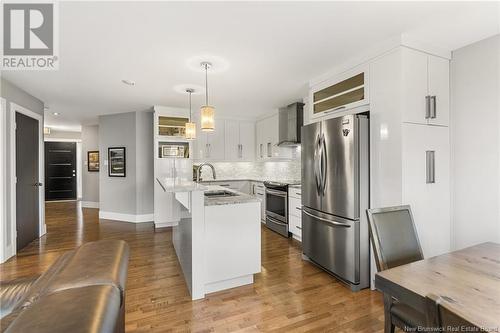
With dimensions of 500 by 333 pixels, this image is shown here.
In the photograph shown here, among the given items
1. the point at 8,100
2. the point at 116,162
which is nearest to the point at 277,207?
the point at 116,162

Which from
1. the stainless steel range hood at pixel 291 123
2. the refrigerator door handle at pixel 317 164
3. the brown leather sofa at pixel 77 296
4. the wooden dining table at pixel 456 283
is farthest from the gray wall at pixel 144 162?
the wooden dining table at pixel 456 283

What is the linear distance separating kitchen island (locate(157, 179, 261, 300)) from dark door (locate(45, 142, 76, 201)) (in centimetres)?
822

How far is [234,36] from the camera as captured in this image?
7.30 ft

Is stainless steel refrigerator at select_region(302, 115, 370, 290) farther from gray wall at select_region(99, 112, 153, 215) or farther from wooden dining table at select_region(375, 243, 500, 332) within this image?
gray wall at select_region(99, 112, 153, 215)

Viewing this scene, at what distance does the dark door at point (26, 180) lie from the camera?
374 centimetres

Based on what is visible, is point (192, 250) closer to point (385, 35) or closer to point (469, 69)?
point (385, 35)

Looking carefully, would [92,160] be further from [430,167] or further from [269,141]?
[430,167]

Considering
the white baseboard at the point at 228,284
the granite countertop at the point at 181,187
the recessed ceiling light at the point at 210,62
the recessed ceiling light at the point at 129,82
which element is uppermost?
the recessed ceiling light at the point at 129,82

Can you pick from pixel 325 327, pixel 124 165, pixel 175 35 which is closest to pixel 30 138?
pixel 124 165

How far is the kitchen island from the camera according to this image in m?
2.40

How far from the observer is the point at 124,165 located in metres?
5.70

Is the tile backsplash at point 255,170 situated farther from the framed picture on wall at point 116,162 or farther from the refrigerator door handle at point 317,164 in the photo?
the refrigerator door handle at point 317,164

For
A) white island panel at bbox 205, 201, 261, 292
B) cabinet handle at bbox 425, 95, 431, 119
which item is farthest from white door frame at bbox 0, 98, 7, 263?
cabinet handle at bbox 425, 95, 431, 119

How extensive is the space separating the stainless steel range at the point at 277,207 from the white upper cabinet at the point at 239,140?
1442 millimetres
